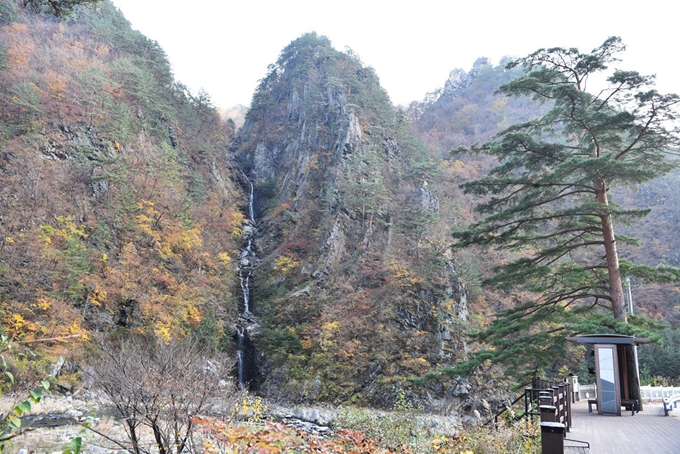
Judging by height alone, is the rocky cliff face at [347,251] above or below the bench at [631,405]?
above

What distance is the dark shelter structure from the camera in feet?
29.3

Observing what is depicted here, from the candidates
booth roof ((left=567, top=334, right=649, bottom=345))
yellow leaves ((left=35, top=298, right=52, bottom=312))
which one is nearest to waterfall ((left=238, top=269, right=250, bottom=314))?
yellow leaves ((left=35, top=298, right=52, bottom=312))

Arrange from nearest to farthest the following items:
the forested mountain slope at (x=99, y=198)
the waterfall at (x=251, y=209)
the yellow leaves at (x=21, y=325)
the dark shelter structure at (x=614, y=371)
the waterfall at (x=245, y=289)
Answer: the dark shelter structure at (x=614, y=371) < the yellow leaves at (x=21, y=325) < the forested mountain slope at (x=99, y=198) < the waterfall at (x=245, y=289) < the waterfall at (x=251, y=209)

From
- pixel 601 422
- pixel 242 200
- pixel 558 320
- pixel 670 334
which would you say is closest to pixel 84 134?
pixel 242 200

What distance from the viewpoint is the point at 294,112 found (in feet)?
122

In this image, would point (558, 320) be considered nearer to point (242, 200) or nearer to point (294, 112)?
point (242, 200)

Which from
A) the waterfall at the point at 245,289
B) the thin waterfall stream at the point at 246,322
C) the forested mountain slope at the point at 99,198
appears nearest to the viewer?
the forested mountain slope at the point at 99,198

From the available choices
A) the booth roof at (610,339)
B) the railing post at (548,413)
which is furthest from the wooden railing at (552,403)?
the booth roof at (610,339)

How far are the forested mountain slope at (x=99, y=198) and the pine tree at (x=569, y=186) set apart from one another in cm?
1235

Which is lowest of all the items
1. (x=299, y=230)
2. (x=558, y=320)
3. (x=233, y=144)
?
(x=558, y=320)

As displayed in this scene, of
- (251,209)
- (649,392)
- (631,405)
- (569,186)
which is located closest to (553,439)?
(631,405)

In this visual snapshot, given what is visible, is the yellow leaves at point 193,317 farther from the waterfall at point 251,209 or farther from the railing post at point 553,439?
the railing post at point 553,439

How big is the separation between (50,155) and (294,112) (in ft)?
68.8

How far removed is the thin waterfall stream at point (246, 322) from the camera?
19969 mm
